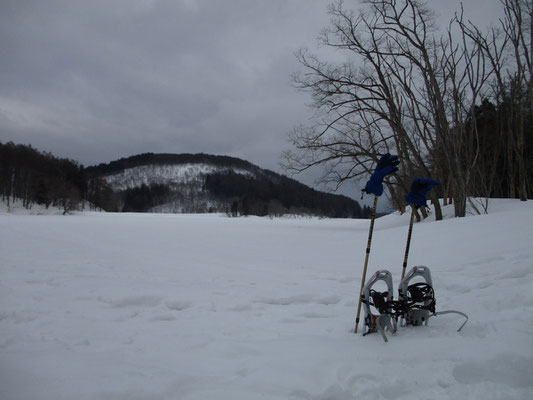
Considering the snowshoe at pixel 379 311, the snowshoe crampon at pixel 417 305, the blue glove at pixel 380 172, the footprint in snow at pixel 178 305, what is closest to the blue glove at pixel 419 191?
the blue glove at pixel 380 172

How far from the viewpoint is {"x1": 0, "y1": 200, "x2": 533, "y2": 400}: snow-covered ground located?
2.33 metres

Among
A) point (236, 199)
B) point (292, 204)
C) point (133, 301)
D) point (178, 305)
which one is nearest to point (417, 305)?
point (178, 305)

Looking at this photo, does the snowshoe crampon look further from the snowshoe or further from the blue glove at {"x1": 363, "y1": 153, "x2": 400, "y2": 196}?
the blue glove at {"x1": 363, "y1": 153, "x2": 400, "y2": 196}

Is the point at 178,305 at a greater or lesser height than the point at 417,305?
lesser

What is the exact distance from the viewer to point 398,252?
8.82m

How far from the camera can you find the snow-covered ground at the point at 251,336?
2.33 meters

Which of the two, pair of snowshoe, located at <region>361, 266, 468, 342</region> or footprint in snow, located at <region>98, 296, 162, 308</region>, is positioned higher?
pair of snowshoe, located at <region>361, 266, 468, 342</region>

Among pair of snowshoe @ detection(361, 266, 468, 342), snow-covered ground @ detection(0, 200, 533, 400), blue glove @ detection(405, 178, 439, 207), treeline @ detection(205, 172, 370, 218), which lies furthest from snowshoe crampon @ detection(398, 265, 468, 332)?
treeline @ detection(205, 172, 370, 218)

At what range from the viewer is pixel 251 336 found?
11.3 ft

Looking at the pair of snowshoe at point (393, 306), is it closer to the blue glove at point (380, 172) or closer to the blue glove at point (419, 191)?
the blue glove at point (419, 191)

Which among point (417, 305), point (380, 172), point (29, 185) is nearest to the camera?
point (417, 305)

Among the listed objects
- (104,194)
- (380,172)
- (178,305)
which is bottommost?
(178,305)

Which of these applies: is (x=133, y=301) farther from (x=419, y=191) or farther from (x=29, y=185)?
(x=29, y=185)

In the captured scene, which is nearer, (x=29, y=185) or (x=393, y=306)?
(x=393, y=306)
